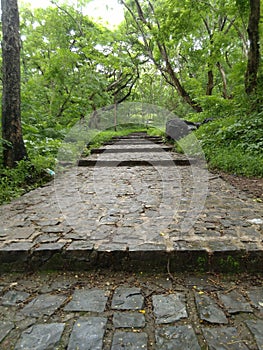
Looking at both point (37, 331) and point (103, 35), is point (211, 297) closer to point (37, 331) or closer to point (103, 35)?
point (37, 331)

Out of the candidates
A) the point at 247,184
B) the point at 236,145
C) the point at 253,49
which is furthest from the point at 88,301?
the point at 253,49

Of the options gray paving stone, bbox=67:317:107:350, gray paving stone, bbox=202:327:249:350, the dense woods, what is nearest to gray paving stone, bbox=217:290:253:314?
gray paving stone, bbox=202:327:249:350

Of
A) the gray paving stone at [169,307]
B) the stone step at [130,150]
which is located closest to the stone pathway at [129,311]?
the gray paving stone at [169,307]

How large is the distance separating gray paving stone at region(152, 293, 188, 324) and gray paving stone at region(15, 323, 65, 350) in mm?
502

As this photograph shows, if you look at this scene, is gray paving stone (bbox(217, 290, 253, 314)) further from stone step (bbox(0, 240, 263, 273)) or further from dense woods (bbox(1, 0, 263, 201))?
dense woods (bbox(1, 0, 263, 201))

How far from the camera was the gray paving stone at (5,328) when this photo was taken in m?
1.18

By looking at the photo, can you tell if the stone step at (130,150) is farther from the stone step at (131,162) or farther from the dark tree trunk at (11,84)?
the dark tree trunk at (11,84)

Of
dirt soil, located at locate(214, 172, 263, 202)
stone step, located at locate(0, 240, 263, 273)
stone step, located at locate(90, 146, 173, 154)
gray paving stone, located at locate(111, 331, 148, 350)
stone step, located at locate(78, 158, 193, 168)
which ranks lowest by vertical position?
gray paving stone, located at locate(111, 331, 148, 350)

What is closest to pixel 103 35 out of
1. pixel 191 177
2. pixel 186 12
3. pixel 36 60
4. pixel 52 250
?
pixel 36 60

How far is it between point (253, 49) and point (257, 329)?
22.5ft

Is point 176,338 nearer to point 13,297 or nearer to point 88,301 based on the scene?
point 88,301

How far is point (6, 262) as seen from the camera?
68.0 inches

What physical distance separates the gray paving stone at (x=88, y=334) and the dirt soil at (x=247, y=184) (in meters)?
2.48

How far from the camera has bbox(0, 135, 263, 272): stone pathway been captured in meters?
1.71
